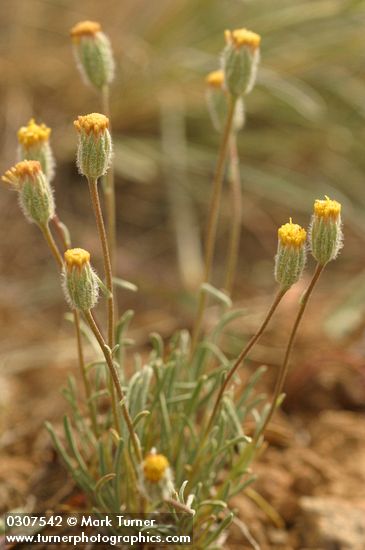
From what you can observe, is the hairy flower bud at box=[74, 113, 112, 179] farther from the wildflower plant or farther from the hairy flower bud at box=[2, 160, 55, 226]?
the hairy flower bud at box=[2, 160, 55, 226]

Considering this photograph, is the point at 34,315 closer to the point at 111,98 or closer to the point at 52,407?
the point at 52,407

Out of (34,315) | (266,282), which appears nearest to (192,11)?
(266,282)

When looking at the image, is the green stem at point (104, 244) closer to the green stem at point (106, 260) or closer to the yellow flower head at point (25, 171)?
the green stem at point (106, 260)

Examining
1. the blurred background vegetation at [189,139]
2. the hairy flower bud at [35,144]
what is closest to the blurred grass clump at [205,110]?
the blurred background vegetation at [189,139]

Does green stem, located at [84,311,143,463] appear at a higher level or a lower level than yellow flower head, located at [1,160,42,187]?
lower

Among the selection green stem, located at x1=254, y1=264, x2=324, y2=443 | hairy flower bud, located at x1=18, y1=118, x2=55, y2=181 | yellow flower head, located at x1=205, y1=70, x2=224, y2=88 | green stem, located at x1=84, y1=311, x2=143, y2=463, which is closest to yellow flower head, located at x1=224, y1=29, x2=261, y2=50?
yellow flower head, located at x1=205, y1=70, x2=224, y2=88
